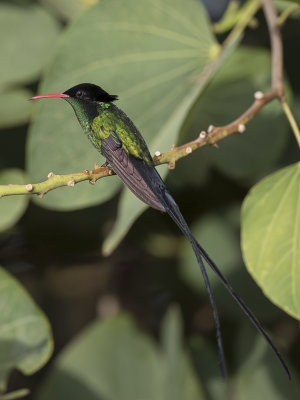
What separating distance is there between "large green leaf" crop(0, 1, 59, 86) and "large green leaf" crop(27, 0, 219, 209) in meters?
0.26

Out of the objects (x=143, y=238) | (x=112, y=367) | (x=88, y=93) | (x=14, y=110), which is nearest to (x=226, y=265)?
(x=143, y=238)

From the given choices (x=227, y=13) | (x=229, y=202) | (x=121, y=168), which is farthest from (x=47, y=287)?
(x=121, y=168)

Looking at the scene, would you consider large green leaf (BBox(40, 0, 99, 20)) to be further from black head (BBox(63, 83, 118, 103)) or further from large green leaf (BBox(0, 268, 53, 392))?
black head (BBox(63, 83, 118, 103))

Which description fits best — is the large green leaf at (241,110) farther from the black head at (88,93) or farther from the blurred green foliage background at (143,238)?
the black head at (88,93)

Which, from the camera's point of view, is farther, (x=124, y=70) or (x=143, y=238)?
(x=143, y=238)

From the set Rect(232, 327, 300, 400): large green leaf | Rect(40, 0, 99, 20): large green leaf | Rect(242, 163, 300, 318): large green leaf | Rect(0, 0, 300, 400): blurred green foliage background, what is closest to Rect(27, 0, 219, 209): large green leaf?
Rect(0, 0, 300, 400): blurred green foliage background

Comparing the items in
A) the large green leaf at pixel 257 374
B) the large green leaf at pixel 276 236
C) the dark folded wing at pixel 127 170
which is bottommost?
the large green leaf at pixel 257 374

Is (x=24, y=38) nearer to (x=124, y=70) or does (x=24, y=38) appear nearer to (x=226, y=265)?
(x=124, y=70)

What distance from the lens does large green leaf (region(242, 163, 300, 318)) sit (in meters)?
0.63

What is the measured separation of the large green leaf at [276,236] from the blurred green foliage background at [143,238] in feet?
0.61

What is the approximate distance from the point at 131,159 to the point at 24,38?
713 mm

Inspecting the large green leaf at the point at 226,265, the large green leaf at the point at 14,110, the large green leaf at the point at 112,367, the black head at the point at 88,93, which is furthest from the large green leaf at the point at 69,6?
the black head at the point at 88,93

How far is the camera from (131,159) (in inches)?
15.9

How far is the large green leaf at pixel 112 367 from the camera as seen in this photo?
1032 mm
